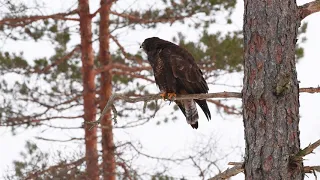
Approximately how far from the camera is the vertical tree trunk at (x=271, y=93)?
4125 mm

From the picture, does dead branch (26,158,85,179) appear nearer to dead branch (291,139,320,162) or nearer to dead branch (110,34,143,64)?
dead branch (110,34,143,64)

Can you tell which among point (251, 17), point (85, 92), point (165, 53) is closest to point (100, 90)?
point (85, 92)

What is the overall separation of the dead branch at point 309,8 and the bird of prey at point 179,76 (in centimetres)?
199

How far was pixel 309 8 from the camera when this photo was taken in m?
4.29

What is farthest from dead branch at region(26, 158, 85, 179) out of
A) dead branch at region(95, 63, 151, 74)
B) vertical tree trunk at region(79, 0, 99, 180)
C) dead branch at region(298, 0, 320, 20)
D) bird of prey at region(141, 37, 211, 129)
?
dead branch at region(298, 0, 320, 20)

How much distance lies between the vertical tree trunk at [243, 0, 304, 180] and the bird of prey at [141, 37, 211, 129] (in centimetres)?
188

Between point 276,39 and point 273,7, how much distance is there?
0.23m

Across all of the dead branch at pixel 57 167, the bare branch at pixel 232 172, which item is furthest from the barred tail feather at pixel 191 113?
the dead branch at pixel 57 167

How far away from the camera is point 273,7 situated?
14.0 ft

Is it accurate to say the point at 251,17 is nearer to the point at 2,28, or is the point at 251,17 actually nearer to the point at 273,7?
the point at 273,7

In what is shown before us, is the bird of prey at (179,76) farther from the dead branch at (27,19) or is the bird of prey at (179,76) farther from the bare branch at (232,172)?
the dead branch at (27,19)

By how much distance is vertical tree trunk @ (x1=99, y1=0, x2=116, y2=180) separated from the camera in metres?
11.7

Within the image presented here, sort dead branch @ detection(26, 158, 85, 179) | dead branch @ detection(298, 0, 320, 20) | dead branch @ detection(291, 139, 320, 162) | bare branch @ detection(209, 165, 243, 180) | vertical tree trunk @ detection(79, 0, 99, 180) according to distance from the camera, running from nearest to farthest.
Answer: dead branch @ detection(291, 139, 320, 162)
dead branch @ detection(298, 0, 320, 20)
bare branch @ detection(209, 165, 243, 180)
dead branch @ detection(26, 158, 85, 179)
vertical tree trunk @ detection(79, 0, 99, 180)

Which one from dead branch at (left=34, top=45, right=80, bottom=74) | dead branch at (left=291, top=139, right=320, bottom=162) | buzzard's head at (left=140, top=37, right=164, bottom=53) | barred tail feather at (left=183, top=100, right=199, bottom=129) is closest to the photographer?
dead branch at (left=291, top=139, right=320, bottom=162)
